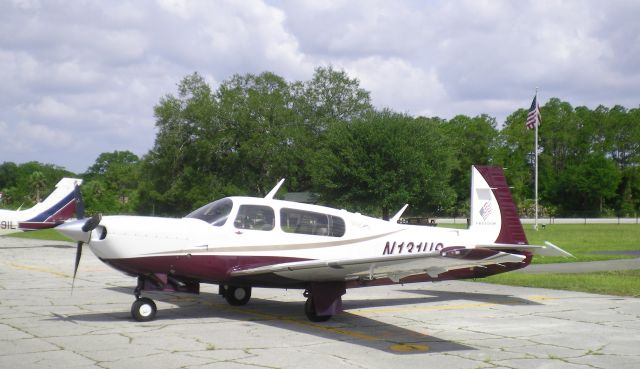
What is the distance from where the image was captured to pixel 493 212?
12633 mm

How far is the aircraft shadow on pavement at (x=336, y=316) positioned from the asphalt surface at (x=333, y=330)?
2 cm

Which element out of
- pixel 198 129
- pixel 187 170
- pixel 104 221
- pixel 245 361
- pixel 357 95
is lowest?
pixel 245 361

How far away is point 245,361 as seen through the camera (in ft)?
24.6

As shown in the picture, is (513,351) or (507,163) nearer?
(513,351)

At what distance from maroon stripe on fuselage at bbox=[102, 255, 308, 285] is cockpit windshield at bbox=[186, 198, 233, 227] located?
587 millimetres

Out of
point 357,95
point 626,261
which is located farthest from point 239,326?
point 357,95

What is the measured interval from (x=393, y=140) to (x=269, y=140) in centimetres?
1445

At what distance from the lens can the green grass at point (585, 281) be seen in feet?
46.4

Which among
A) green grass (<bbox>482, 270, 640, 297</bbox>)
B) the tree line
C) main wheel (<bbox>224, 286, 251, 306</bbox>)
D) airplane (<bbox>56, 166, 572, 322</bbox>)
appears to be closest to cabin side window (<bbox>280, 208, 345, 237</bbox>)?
airplane (<bbox>56, 166, 572, 322</bbox>)

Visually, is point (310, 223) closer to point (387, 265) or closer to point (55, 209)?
point (387, 265)

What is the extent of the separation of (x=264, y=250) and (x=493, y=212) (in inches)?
183

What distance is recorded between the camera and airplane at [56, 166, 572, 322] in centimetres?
971

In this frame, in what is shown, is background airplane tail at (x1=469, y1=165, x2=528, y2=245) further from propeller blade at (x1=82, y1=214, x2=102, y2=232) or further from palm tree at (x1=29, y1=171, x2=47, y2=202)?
palm tree at (x1=29, y1=171, x2=47, y2=202)

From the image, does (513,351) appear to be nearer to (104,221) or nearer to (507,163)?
(104,221)
